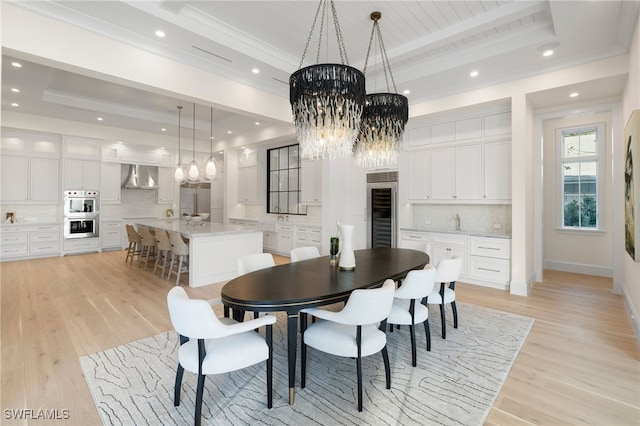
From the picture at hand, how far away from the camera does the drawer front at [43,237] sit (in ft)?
21.6

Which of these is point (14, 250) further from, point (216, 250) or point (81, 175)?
point (216, 250)

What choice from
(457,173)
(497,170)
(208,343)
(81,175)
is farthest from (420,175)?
(81,175)

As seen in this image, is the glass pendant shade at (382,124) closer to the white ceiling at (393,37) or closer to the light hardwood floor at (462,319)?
the white ceiling at (393,37)

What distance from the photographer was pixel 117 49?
3.24 m

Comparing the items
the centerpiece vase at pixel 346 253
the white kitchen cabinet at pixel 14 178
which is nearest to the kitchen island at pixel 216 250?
the centerpiece vase at pixel 346 253

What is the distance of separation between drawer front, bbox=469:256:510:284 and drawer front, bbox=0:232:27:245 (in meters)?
8.98

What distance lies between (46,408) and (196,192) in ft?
25.3

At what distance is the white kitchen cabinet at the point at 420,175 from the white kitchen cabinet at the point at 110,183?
7.36 meters

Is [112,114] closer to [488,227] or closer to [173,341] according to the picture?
[173,341]

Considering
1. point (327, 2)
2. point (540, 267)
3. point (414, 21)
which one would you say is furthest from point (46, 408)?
point (540, 267)

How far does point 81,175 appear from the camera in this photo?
7191 millimetres

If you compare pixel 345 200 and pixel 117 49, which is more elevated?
pixel 117 49

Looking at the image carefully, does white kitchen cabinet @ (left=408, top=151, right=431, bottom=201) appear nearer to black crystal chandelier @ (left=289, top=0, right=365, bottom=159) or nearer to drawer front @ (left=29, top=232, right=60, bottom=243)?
black crystal chandelier @ (left=289, top=0, right=365, bottom=159)

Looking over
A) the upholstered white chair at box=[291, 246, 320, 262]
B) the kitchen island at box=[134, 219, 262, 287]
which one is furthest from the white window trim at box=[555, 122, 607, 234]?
the kitchen island at box=[134, 219, 262, 287]
